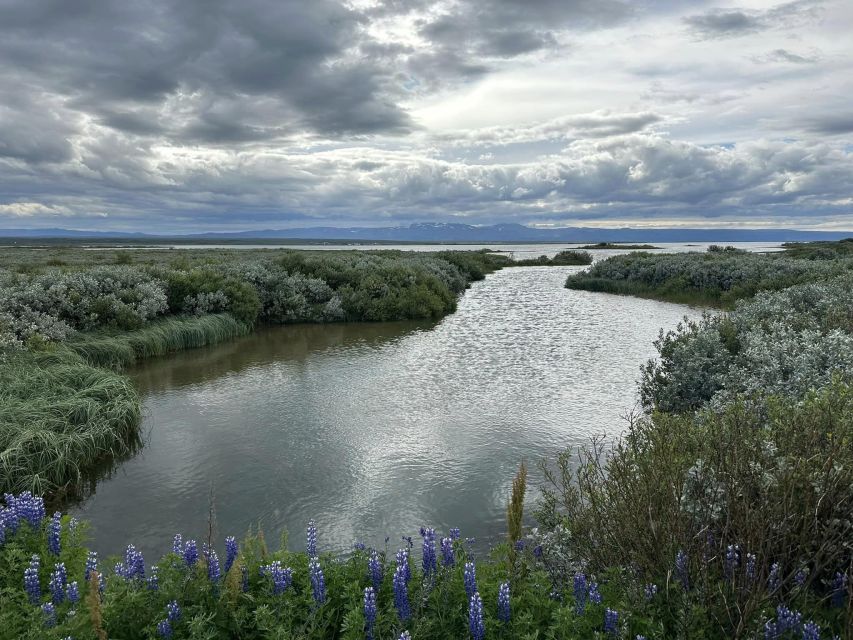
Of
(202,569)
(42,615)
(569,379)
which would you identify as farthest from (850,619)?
(569,379)

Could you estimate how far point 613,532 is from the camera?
4672 millimetres

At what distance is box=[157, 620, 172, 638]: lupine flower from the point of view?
3.66m

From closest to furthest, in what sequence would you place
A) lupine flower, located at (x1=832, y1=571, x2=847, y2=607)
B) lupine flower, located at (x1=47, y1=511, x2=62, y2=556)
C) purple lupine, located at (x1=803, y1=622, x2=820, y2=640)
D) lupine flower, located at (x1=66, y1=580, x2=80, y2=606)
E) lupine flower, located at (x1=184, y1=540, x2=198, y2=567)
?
purple lupine, located at (x1=803, y1=622, x2=820, y2=640), lupine flower, located at (x1=832, y1=571, x2=847, y2=607), lupine flower, located at (x1=66, y1=580, x2=80, y2=606), lupine flower, located at (x1=184, y1=540, x2=198, y2=567), lupine flower, located at (x1=47, y1=511, x2=62, y2=556)

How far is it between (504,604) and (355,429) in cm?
715

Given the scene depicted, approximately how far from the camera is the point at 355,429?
10617mm

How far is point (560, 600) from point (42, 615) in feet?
11.7

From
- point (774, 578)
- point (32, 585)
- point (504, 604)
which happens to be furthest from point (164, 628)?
point (774, 578)

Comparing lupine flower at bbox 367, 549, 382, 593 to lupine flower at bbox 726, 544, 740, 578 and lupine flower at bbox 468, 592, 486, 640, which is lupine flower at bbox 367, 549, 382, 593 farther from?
lupine flower at bbox 726, 544, 740, 578

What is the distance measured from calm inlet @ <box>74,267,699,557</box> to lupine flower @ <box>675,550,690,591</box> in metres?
3.24

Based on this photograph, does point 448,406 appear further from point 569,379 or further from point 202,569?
point 202,569

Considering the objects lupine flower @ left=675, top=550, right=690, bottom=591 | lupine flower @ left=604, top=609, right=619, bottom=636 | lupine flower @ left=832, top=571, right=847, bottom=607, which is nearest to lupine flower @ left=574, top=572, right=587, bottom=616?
lupine flower @ left=604, top=609, right=619, bottom=636

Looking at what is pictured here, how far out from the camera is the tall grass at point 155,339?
15.0 meters

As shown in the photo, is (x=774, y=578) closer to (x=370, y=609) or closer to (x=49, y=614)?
(x=370, y=609)

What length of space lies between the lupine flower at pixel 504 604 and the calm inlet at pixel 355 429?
3.14m
